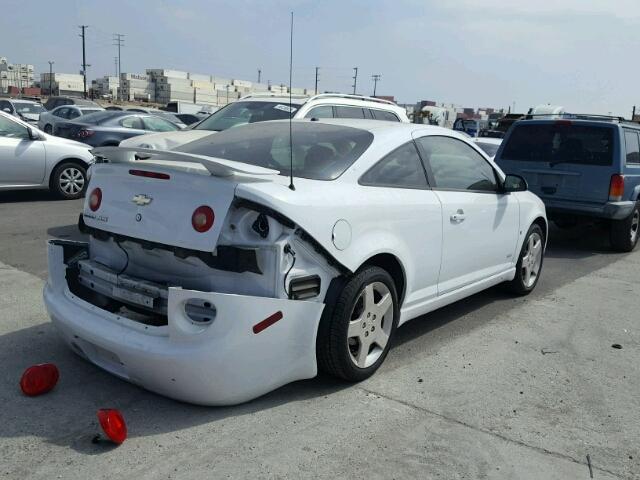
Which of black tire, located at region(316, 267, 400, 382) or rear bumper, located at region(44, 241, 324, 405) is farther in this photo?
black tire, located at region(316, 267, 400, 382)

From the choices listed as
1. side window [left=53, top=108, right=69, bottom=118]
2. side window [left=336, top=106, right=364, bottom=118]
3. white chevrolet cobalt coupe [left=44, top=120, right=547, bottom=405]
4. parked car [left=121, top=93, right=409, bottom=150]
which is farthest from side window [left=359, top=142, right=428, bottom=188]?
side window [left=53, top=108, right=69, bottom=118]

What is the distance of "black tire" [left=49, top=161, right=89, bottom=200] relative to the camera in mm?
10258

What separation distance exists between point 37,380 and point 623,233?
797 cm

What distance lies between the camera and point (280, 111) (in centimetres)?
888

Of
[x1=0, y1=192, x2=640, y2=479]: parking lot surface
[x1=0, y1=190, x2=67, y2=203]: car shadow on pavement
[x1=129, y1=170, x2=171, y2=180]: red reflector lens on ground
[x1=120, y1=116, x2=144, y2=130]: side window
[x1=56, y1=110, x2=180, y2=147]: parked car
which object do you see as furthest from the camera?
[x1=120, y1=116, x2=144, y2=130]: side window

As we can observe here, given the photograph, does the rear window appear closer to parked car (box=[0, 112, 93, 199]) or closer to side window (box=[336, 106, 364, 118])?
side window (box=[336, 106, 364, 118])

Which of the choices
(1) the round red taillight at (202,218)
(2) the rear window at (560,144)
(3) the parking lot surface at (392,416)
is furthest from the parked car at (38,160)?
(1) the round red taillight at (202,218)

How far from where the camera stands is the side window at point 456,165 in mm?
4562

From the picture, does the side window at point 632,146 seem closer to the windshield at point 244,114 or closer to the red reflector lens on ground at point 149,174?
the windshield at point 244,114

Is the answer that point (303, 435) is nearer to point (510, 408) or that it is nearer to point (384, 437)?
point (384, 437)

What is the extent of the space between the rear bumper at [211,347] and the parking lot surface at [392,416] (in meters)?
0.20

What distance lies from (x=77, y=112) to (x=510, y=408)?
21.6 metres

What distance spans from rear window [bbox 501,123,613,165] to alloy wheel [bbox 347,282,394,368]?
5.78m

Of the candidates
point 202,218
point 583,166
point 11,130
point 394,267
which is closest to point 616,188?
point 583,166
